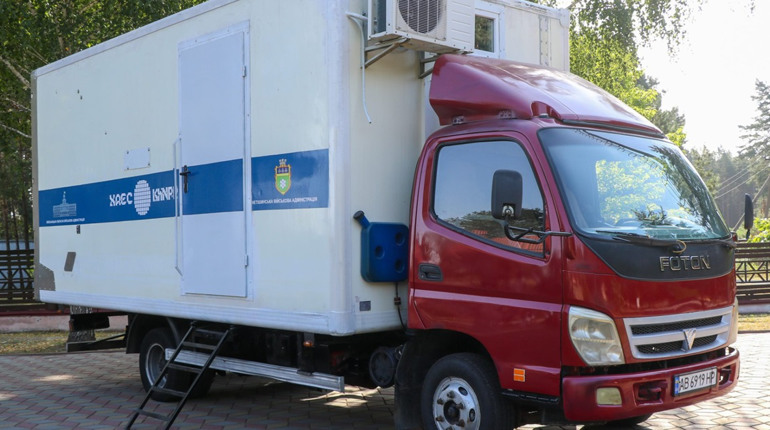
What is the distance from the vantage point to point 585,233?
4.69 meters

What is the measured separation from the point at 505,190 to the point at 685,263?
4.06ft

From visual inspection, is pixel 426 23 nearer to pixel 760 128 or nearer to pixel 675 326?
pixel 675 326

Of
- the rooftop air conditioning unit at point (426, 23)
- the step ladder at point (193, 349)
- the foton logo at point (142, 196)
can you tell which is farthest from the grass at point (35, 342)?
the rooftop air conditioning unit at point (426, 23)

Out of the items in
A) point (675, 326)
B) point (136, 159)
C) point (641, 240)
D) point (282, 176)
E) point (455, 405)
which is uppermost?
point (136, 159)

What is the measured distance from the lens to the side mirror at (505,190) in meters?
4.73

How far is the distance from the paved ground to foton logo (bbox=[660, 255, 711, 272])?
6.87ft

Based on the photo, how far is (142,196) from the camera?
7531 millimetres

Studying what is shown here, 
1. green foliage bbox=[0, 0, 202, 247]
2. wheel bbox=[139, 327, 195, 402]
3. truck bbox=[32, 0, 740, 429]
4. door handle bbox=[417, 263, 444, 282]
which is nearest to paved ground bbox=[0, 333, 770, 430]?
wheel bbox=[139, 327, 195, 402]

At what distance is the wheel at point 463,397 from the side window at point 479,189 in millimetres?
836

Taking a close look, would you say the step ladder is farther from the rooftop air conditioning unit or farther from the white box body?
the rooftop air conditioning unit

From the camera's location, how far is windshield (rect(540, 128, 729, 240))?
4867mm

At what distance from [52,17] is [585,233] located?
13172 millimetres

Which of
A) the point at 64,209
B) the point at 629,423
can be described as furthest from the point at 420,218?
the point at 64,209

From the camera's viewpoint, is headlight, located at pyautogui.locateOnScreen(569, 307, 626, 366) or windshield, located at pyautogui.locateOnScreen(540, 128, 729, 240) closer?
headlight, located at pyautogui.locateOnScreen(569, 307, 626, 366)
